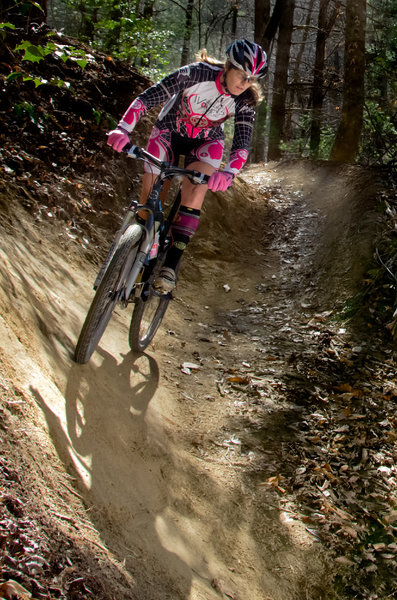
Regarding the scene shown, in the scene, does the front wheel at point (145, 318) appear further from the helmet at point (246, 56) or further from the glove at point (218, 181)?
the helmet at point (246, 56)

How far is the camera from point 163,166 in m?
3.65

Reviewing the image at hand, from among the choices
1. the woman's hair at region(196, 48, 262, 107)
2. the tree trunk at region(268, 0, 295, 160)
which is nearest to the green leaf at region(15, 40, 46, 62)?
the woman's hair at region(196, 48, 262, 107)

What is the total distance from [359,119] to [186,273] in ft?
23.2

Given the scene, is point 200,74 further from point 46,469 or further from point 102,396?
point 46,469

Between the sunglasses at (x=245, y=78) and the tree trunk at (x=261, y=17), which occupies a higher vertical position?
the tree trunk at (x=261, y=17)

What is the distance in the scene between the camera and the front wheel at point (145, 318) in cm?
424

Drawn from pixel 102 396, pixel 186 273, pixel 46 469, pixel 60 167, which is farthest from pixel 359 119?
pixel 46 469

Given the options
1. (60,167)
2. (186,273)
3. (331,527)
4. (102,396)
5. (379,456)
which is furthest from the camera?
(186,273)

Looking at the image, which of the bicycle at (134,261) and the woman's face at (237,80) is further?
the woman's face at (237,80)

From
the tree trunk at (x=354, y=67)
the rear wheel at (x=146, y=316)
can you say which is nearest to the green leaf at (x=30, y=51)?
the rear wheel at (x=146, y=316)

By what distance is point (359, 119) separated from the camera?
11.4 m

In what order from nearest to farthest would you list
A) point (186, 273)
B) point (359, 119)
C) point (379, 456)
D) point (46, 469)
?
point (46, 469) < point (379, 456) < point (186, 273) < point (359, 119)

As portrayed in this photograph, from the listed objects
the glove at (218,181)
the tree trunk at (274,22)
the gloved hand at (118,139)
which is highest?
the tree trunk at (274,22)

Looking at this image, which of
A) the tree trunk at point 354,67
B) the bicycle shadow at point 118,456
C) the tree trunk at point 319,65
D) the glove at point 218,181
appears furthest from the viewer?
the tree trunk at point 319,65
